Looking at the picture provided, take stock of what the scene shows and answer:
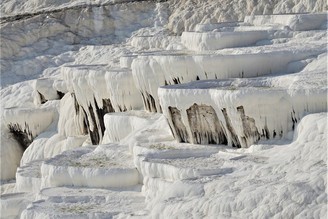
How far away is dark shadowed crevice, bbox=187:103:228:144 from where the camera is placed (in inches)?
567

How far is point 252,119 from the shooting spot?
13.8 meters

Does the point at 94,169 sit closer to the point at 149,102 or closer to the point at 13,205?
the point at 13,205

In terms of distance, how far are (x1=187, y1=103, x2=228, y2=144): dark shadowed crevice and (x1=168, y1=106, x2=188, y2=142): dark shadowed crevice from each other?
0.20 m

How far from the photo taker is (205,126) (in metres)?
14.6

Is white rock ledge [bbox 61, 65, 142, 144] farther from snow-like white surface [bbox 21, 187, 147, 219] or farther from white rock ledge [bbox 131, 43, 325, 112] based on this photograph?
snow-like white surface [bbox 21, 187, 147, 219]

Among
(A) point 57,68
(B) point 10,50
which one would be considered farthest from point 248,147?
(B) point 10,50

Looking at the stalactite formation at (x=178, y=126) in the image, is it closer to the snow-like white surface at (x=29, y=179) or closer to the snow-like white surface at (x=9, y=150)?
the snow-like white surface at (x=29, y=179)

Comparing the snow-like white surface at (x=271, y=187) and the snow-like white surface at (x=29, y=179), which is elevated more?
the snow-like white surface at (x=271, y=187)

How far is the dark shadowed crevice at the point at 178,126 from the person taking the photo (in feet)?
48.6

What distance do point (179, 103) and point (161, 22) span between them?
13.6 m

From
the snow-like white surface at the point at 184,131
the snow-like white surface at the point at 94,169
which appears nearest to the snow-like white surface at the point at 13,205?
the snow-like white surface at the point at 184,131

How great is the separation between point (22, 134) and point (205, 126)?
10.2 m

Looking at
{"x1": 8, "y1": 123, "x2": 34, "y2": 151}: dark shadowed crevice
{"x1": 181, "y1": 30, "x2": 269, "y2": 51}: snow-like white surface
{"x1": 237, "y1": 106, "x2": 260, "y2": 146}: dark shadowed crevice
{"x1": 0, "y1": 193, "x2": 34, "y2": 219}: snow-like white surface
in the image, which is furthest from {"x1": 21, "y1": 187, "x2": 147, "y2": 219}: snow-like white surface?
{"x1": 8, "y1": 123, "x2": 34, "y2": 151}: dark shadowed crevice

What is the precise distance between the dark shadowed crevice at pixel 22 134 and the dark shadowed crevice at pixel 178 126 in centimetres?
921
